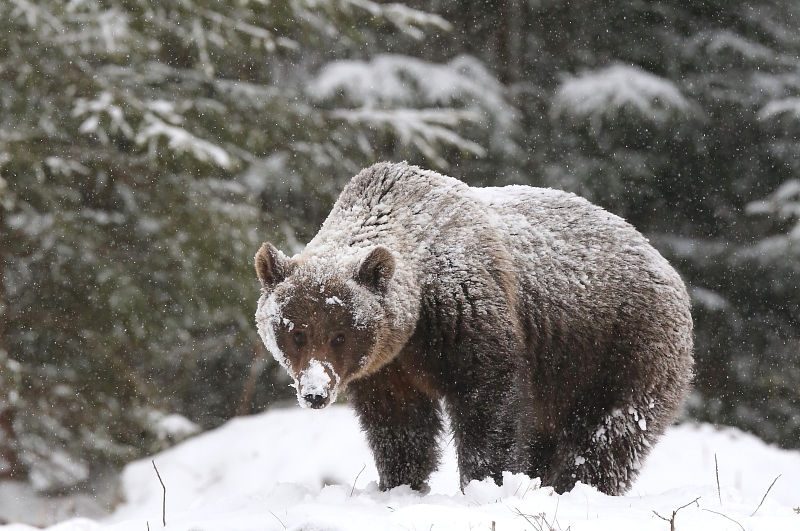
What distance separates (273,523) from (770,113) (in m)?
12.4

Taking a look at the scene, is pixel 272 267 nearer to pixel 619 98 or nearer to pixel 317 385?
pixel 317 385

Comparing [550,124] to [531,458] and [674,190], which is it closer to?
[674,190]

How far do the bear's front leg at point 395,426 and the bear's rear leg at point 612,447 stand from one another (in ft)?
2.54

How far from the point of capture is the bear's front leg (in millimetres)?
4891

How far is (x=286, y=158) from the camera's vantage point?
13250mm

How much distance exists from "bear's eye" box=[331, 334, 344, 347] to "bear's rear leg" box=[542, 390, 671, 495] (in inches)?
58.1

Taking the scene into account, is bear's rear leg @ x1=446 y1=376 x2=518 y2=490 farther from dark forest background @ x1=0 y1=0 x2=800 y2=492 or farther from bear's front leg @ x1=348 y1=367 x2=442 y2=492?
dark forest background @ x1=0 y1=0 x2=800 y2=492

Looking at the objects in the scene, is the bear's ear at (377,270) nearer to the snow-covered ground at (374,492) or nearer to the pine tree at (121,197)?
the snow-covered ground at (374,492)

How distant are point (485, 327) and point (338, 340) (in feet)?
2.45

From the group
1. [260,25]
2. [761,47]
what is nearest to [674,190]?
[761,47]

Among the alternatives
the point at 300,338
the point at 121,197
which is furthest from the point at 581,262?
the point at 121,197

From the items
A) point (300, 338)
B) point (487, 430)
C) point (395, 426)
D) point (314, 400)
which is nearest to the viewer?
point (314, 400)

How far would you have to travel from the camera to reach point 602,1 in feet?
51.9

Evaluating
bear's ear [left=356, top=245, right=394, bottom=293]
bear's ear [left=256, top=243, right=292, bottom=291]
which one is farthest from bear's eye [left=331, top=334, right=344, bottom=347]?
bear's ear [left=256, top=243, right=292, bottom=291]
